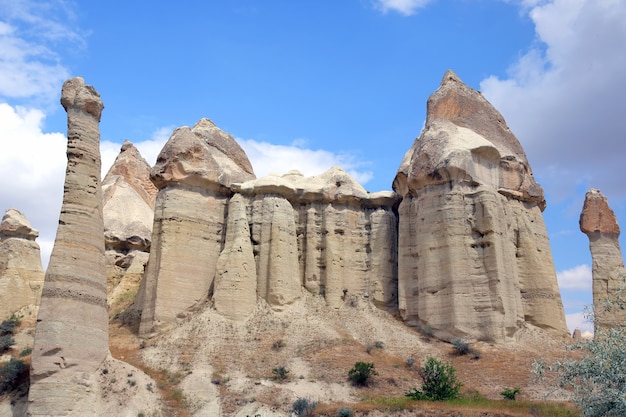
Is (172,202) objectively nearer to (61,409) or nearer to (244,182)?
(244,182)

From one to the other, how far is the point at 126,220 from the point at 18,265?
9.59 meters

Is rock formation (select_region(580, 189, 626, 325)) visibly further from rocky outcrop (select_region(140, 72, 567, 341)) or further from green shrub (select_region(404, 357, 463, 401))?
green shrub (select_region(404, 357, 463, 401))

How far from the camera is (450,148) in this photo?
125 feet

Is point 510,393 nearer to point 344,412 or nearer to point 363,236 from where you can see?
point 344,412

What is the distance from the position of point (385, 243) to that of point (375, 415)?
1612 cm

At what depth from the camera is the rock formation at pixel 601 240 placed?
144ft

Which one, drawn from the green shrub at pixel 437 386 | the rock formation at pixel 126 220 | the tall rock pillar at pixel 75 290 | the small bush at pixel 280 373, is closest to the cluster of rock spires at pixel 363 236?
the rock formation at pixel 126 220

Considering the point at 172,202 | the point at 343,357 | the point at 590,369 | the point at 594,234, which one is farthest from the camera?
the point at 594,234

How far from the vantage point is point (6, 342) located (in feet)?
113

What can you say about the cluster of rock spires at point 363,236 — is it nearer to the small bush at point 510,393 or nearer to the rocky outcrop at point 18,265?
the rocky outcrop at point 18,265

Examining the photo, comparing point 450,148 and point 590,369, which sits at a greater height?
point 450,148

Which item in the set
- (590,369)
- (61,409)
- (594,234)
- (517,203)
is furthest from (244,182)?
(590,369)

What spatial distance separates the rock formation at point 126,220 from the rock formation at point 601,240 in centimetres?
2833

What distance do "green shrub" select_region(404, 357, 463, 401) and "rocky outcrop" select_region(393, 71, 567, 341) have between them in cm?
578
